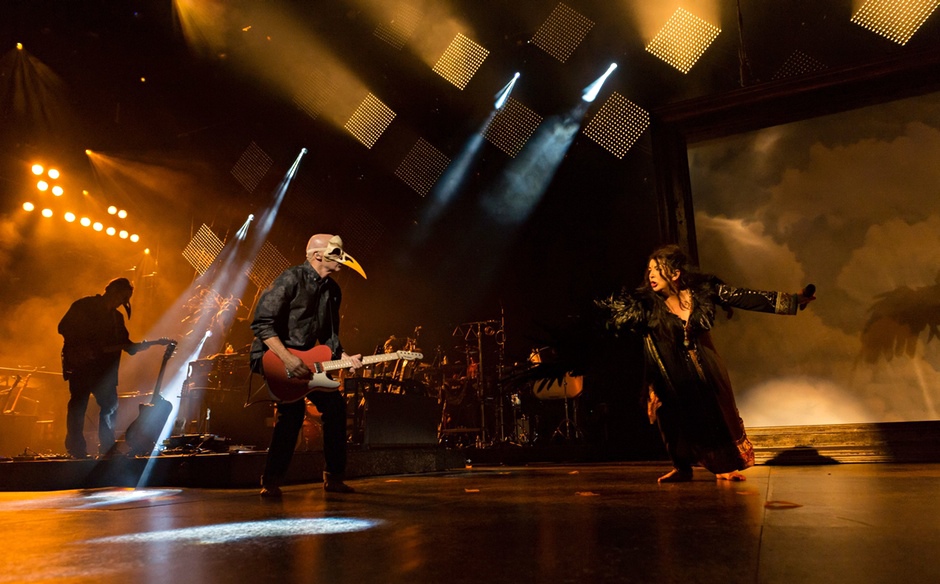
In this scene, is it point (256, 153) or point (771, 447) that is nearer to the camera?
point (771, 447)

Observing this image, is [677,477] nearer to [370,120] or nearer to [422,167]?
[422,167]

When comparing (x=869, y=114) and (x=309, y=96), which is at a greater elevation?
Result: (x=309, y=96)

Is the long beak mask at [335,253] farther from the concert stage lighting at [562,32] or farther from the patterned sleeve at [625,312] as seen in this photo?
the concert stage lighting at [562,32]

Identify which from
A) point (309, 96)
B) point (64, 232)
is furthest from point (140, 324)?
point (309, 96)

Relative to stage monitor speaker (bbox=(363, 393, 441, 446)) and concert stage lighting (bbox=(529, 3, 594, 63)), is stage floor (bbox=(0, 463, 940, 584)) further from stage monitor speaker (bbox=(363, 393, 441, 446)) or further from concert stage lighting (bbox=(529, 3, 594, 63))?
concert stage lighting (bbox=(529, 3, 594, 63))

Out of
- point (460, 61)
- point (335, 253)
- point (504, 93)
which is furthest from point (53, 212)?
point (335, 253)

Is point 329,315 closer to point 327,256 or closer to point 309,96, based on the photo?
point 327,256

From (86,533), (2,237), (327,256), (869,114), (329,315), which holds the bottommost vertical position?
(86,533)

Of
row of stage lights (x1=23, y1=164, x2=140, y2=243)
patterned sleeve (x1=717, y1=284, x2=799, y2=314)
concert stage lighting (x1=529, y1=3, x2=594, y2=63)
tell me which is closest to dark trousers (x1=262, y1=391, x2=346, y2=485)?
patterned sleeve (x1=717, y1=284, x2=799, y2=314)

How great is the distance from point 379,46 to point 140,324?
29.4ft

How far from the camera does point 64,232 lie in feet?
37.2

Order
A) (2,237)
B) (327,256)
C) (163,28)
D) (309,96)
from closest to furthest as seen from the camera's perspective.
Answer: (327,256)
(163,28)
(309,96)
(2,237)

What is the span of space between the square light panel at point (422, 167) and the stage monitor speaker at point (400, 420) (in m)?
4.85

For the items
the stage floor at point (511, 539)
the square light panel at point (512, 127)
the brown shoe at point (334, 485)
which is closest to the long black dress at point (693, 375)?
the stage floor at point (511, 539)
